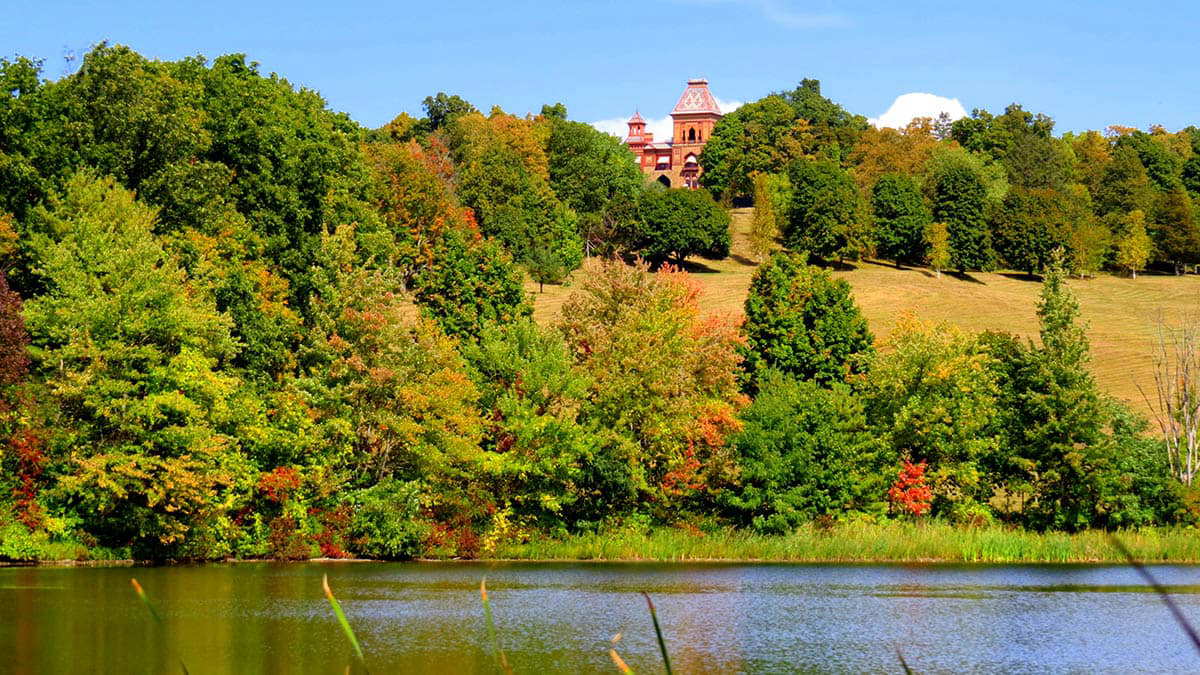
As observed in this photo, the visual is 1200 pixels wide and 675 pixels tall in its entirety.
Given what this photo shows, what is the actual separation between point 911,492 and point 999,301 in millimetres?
58361

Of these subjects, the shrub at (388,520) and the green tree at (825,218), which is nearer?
the shrub at (388,520)

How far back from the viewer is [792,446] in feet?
166

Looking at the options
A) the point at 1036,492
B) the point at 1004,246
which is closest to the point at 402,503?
the point at 1036,492

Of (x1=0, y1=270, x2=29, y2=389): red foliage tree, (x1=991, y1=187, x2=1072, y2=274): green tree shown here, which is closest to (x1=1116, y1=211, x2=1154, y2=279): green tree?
(x1=991, y1=187, x2=1072, y2=274): green tree

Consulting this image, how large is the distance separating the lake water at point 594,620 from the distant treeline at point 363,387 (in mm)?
3473

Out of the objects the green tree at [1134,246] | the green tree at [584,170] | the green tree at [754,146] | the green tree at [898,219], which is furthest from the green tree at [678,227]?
the green tree at [1134,246]

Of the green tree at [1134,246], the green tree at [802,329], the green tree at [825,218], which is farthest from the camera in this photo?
the green tree at [1134,246]

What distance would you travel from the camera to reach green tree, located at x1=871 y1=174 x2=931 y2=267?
121125 mm

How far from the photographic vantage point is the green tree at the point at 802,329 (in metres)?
59.9

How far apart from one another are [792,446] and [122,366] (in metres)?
22.7

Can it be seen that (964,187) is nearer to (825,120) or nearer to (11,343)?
(825,120)

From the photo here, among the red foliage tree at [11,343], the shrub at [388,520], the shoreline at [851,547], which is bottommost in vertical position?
the shoreline at [851,547]

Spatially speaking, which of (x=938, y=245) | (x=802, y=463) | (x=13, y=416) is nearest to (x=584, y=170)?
(x=938, y=245)

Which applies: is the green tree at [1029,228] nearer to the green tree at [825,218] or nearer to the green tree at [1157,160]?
the green tree at [825,218]
